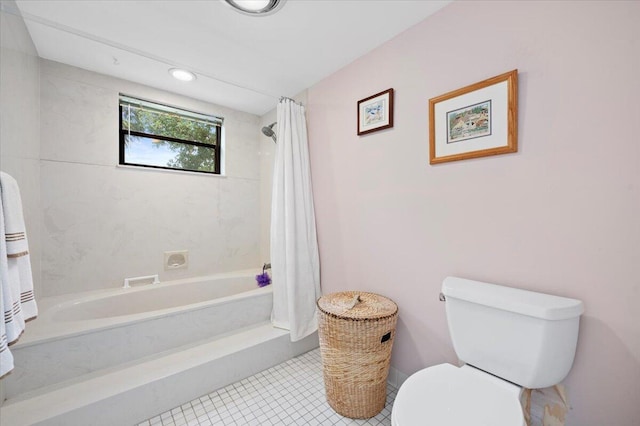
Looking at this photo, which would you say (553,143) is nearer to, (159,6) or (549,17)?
(549,17)

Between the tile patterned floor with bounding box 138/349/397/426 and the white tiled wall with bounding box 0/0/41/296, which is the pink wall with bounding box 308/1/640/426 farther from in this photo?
the white tiled wall with bounding box 0/0/41/296

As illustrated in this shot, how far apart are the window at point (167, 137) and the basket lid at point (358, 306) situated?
1.95 metres

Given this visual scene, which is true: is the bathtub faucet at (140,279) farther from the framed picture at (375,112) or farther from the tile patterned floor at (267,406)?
the framed picture at (375,112)

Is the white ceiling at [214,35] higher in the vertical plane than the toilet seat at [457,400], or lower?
higher

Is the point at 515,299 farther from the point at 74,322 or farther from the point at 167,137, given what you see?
the point at 167,137

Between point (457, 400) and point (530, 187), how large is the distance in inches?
35.9

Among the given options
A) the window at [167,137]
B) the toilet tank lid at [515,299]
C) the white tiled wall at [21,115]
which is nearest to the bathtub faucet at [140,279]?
the white tiled wall at [21,115]

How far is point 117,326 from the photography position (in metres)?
1.52

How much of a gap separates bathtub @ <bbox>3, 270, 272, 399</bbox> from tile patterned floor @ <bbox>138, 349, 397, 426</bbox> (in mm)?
402

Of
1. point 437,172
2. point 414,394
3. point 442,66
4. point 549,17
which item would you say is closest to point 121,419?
point 414,394

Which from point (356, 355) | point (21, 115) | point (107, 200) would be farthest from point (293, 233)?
point (21, 115)

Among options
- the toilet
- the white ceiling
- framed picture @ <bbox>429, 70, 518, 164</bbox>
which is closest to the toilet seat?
the toilet

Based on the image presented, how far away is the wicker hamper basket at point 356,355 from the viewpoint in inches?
53.2

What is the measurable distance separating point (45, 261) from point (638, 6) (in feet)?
11.3
